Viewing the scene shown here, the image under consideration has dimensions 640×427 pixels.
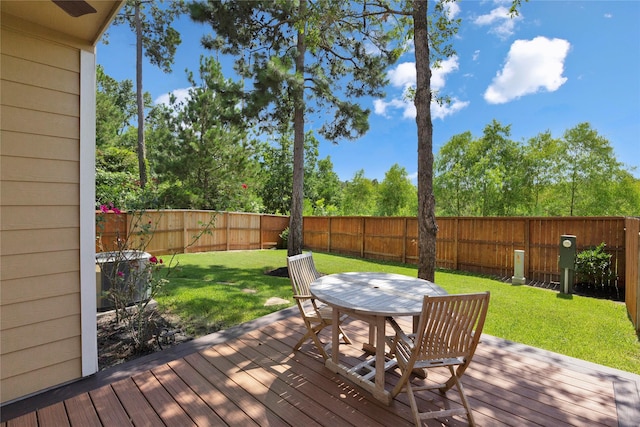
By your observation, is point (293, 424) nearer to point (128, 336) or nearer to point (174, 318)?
point (128, 336)

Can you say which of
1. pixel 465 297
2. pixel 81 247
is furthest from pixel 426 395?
pixel 81 247

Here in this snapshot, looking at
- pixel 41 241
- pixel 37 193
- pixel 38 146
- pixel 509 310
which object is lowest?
pixel 509 310

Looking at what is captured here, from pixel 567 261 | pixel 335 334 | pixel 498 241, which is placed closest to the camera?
pixel 335 334

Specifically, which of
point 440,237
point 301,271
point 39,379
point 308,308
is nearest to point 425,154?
point 301,271

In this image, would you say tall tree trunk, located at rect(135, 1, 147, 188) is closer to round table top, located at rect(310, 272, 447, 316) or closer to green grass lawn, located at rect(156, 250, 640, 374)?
green grass lawn, located at rect(156, 250, 640, 374)

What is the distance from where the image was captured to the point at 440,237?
8.38 m

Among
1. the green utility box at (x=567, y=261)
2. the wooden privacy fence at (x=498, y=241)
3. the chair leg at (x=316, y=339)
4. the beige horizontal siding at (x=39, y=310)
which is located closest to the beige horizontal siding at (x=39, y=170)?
the beige horizontal siding at (x=39, y=310)

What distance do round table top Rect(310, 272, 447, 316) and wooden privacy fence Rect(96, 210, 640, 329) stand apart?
1.76m

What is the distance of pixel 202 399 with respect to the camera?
2.04 m

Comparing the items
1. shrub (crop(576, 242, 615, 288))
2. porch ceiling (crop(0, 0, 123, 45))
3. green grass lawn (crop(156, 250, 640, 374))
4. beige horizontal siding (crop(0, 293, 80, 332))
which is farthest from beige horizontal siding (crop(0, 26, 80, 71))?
shrub (crop(576, 242, 615, 288))

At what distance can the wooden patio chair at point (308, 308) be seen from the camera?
2555 mm

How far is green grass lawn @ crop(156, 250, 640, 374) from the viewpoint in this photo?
316 cm

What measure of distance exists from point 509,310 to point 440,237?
4.13 metres

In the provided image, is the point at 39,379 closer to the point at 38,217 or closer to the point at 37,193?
the point at 38,217
